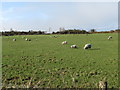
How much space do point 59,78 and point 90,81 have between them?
1368mm

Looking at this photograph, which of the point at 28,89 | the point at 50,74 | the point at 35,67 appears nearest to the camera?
the point at 28,89

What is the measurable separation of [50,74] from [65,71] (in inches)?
34.7

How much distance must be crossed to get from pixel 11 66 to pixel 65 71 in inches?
129

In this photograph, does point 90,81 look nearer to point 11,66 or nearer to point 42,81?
point 42,81

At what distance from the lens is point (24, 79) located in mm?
7848

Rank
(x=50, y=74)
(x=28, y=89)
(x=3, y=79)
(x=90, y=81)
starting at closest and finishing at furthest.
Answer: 1. (x=28, y=89)
2. (x=90, y=81)
3. (x=3, y=79)
4. (x=50, y=74)

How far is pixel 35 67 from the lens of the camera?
9.88 m

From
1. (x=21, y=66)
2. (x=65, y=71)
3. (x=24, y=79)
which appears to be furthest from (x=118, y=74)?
(x=21, y=66)

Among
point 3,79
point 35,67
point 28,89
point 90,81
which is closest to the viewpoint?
point 28,89

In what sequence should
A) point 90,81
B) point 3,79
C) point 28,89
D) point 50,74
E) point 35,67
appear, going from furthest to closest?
point 35,67
point 50,74
point 3,79
point 90,81
point 28,89

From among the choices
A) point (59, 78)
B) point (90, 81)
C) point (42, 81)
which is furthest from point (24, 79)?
point (90, 81)

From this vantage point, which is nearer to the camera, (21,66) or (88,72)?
(88,72)

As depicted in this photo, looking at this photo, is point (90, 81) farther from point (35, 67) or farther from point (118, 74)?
point (35, 67)

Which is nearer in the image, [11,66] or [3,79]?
[3,79]
